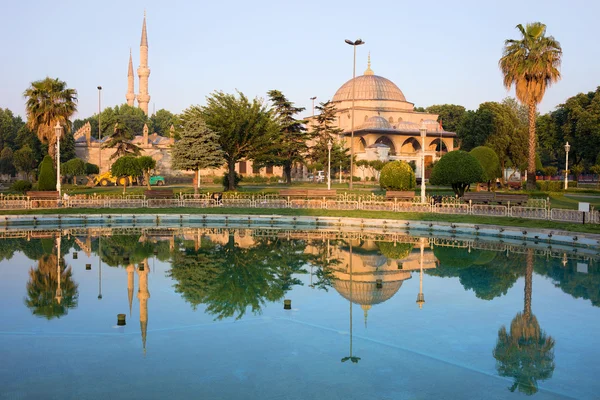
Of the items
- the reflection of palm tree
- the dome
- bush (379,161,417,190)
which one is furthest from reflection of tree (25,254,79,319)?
the dome

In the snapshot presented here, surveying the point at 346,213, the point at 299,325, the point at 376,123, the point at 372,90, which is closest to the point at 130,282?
the point at 299,325

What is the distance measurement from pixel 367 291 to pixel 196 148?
20880 millimetres

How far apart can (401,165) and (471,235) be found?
419 inches

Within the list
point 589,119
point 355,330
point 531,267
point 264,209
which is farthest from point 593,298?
point 589,119

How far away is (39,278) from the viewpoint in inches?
457

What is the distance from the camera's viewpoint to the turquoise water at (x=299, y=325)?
20.5ft

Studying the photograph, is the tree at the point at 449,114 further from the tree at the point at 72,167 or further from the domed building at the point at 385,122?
the tree at the point at 72,167

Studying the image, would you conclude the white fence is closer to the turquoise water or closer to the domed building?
the turquoise water

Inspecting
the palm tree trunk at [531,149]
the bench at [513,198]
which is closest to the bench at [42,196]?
the bench at [513,198]

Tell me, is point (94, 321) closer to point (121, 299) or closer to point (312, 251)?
point (121, 299)

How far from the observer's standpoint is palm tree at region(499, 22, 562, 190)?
29.9m

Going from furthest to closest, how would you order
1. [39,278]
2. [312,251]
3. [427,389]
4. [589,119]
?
[589,119] < [312,251] < [39,278] < [427,389]

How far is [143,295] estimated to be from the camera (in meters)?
10.2

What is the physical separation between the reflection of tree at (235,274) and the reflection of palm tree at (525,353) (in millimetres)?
3825
